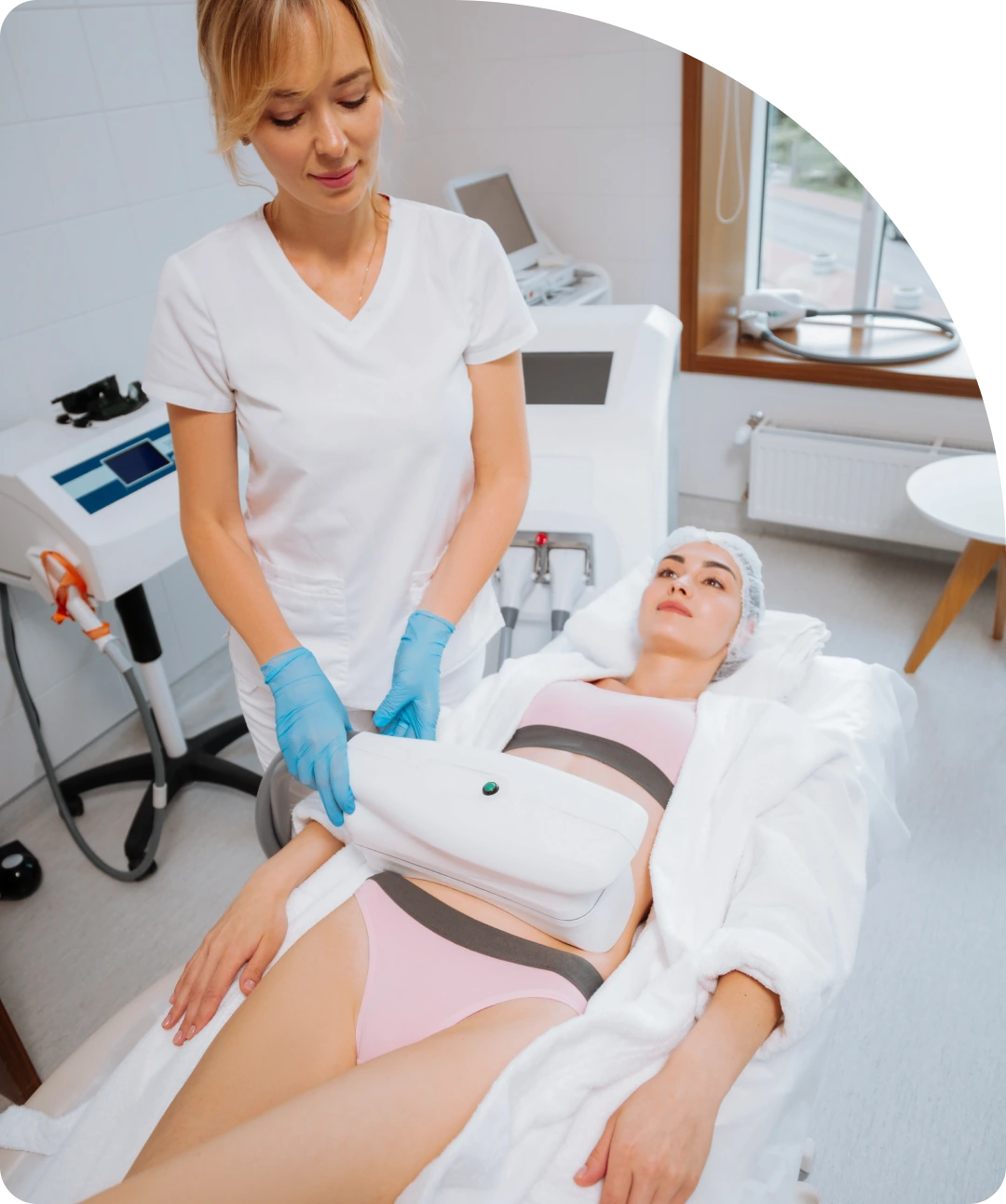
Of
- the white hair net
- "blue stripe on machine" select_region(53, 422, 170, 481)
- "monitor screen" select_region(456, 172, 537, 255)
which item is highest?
"monitor screen" select_region(456, 172, 537, 255)

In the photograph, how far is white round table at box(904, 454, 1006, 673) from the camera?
91.7 inches

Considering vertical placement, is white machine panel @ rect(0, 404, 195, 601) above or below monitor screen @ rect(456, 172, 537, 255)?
below

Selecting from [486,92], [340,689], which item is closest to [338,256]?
[340,689]

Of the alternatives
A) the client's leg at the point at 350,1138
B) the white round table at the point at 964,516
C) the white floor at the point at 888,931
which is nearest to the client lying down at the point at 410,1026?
the client's leg at the point at 350,1138

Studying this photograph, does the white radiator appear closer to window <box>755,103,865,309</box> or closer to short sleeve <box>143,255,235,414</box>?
window <box>755,103,865,309</box>

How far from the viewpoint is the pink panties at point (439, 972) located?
105 centimetres

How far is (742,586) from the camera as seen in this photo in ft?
5.16

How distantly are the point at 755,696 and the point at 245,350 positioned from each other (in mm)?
952

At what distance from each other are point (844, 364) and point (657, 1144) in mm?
2602

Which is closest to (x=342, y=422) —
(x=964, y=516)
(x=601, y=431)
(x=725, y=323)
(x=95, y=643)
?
(x=601, y=431)

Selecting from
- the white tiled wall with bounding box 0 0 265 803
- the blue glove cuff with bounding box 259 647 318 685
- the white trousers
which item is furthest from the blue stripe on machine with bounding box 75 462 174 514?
the blue glove cuff with bounding box 259 647 318 685

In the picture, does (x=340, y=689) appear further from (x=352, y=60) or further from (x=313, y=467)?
(x=352, y=60)

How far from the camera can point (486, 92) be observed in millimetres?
3133

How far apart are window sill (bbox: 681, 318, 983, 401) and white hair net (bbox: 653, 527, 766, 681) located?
158 cm
